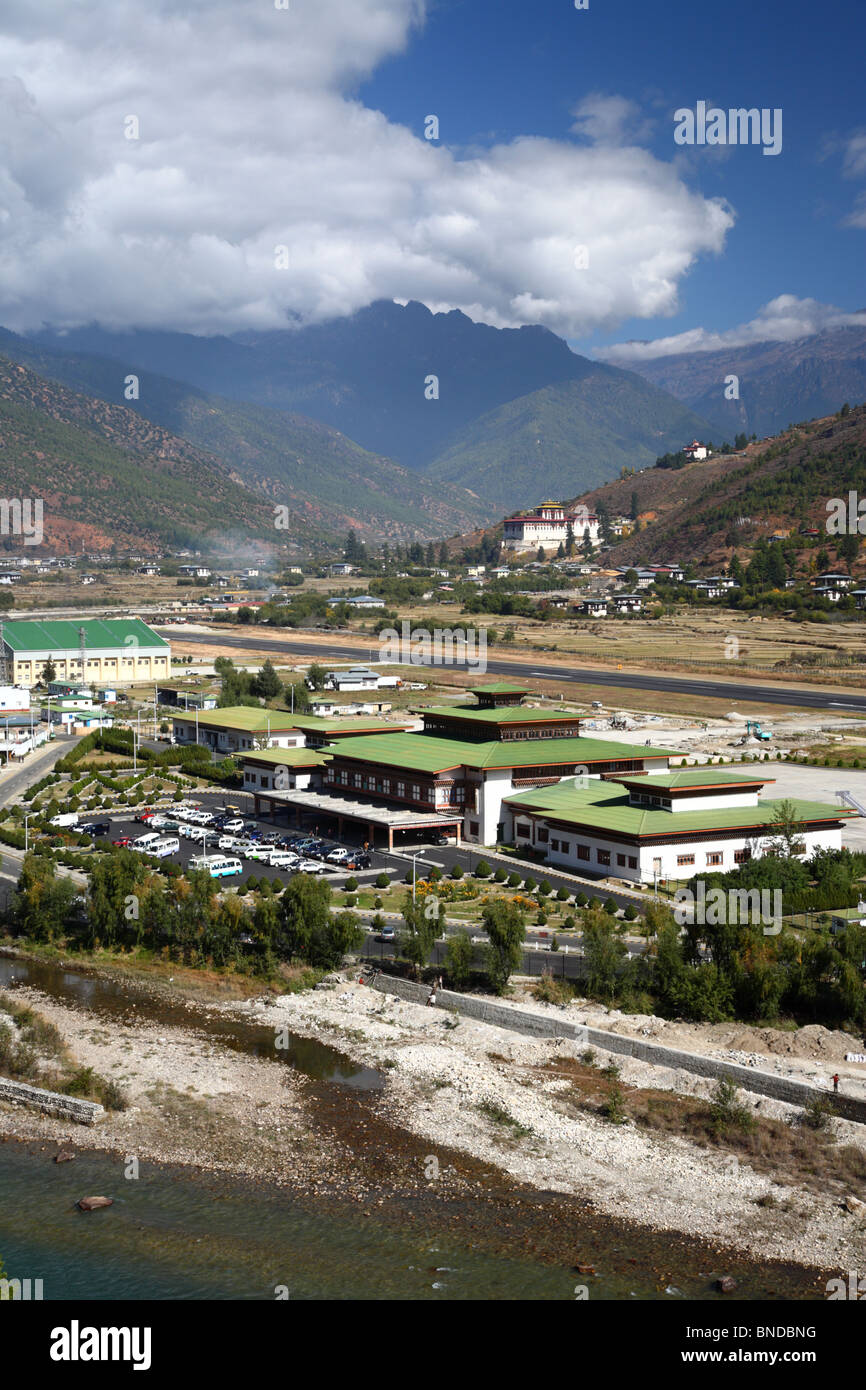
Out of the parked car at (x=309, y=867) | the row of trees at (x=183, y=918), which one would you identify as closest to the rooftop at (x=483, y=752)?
the parked car at (x=309, y=867)

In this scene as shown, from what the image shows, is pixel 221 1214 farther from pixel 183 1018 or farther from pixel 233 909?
pixel 233 909

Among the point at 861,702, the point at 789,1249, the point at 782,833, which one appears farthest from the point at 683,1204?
the point at 861,702

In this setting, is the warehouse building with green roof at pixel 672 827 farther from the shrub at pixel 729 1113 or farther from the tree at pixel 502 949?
the shrub at pixel 729 1113

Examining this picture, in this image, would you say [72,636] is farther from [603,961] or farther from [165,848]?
[603,961]

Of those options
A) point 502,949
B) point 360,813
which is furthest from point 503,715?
point 502,949

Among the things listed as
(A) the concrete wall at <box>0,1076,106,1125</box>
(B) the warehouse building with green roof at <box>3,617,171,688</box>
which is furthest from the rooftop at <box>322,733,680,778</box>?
(B) the warehouse building with green roof at <box>3,617,171,688</box>

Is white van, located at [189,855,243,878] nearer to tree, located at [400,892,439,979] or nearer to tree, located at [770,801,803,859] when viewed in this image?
tree, located at [400,892,439,979]
